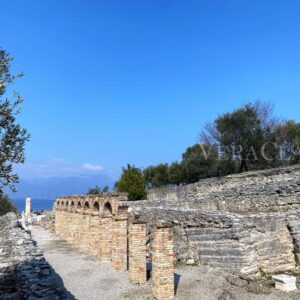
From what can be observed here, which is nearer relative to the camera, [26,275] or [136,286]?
[26,275]

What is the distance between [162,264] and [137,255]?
70.2 inches

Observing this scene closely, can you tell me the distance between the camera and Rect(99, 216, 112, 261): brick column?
15.7 m

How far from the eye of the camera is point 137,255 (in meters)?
11.7

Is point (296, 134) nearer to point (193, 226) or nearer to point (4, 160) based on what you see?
point (193, 226)

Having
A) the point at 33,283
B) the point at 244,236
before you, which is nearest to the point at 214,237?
the point at 244,236

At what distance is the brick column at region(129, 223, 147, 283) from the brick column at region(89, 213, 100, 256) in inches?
233

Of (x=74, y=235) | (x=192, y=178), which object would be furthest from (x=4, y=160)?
(x=192, y=178)

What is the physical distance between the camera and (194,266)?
12984 millimetres

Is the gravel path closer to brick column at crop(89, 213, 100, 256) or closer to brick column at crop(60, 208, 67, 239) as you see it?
brick column at crop(89, 213, 100, 256)

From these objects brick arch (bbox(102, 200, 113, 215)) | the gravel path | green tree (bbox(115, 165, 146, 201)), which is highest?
green tree (bbox(115, 165, 146, 201))

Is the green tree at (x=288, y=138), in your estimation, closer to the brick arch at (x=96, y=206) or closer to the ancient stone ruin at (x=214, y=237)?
the ancient stone ruin at (x=214, y=237)

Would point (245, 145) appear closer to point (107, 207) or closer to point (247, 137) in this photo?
point (247, 137)

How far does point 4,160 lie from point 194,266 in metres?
8.55

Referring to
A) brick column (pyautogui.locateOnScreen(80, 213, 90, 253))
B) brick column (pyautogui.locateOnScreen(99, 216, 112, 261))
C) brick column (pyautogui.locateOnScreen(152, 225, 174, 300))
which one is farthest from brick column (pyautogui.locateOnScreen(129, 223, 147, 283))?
brick column (pyautogui.locateOnScreen(80, 213, 90, 253))
